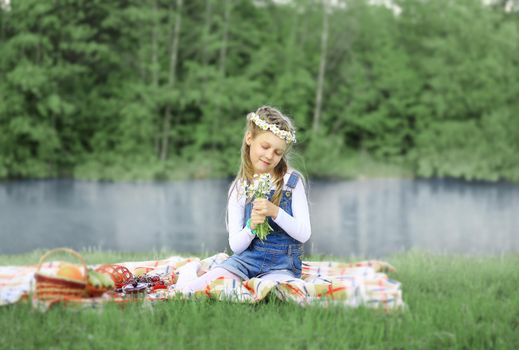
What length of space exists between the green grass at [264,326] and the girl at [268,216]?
0.46m

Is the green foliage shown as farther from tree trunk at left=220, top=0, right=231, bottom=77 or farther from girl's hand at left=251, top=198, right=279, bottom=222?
girl's hand at left=251, top=198, right=279, bottom=222

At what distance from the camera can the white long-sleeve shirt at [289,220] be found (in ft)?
12.8

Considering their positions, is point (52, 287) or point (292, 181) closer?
point (52, 287)

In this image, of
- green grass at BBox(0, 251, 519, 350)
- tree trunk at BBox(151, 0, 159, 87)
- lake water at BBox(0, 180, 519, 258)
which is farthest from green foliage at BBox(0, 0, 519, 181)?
green grass at BBox(0, 251, 519, 350)

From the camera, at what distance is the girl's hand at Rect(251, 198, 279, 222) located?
3.70 m

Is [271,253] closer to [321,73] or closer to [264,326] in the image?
[264,326]

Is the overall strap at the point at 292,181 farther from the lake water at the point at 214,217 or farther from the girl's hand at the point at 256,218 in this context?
the lake water at the point at 214,217

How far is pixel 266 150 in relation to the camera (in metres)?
3.96

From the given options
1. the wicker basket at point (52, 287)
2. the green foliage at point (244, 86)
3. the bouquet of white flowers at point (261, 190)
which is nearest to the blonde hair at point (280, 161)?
the bouquet of white flowers at point (261, 190)

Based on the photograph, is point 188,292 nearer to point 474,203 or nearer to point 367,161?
point 474,203

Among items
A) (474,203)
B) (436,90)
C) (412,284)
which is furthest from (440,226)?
(436,90)

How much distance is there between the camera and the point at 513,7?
29.8m

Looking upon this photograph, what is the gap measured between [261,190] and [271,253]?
0.55m

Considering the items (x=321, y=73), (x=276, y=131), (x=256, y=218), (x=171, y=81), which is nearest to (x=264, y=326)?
(x=256, y=218)
